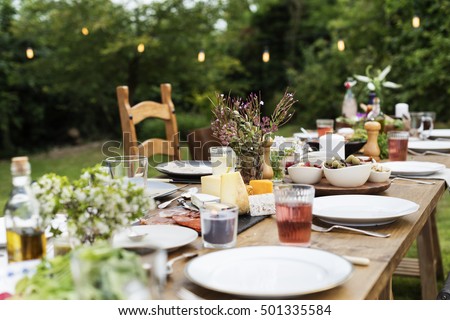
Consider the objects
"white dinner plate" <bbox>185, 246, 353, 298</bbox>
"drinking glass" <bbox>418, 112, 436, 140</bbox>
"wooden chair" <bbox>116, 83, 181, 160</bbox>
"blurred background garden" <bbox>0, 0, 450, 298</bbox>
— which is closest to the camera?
"white dinner plate" <bbox>185, 246, 353, 298</bbox>

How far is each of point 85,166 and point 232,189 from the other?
263 inches

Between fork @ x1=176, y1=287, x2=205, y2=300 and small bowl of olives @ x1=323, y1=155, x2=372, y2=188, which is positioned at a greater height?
small bowl of olives @ x1=323, y1=155, x2=372, y2=188

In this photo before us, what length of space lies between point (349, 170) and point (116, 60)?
7588 mm

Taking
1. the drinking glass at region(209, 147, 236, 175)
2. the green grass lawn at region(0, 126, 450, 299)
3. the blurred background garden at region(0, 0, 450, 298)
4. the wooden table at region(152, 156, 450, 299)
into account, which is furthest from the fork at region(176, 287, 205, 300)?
the blurred background garden at region(0, 0, 450, 298)

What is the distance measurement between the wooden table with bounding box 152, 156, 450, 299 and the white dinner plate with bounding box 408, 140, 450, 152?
896 millimetres

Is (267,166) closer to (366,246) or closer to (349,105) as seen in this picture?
(366,246)

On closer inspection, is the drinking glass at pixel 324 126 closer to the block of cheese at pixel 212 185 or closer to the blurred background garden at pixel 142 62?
the block of cheese at pixel 212 185

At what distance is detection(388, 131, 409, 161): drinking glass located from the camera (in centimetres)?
255

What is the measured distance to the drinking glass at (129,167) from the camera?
1564 millimetres

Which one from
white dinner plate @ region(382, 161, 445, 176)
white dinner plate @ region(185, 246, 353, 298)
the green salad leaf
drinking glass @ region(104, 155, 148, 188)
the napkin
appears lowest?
white dinner plate @ region(185, 246, 353, 298)

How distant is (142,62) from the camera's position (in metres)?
9.16

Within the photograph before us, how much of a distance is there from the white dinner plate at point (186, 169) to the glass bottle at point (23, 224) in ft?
3.80

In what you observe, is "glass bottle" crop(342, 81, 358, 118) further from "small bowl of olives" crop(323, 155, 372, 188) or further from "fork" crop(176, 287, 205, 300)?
"fork" crop(176, 287, 205, 300)
